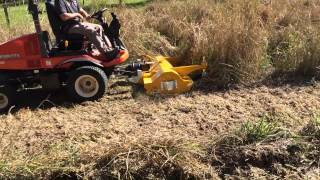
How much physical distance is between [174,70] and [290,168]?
2221 mm

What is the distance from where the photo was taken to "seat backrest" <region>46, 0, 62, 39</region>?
6035mm

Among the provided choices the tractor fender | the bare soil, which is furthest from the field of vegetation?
the tractor fender

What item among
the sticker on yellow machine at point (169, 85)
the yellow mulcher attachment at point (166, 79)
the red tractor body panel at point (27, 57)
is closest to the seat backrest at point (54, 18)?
the red tractor body panel at point (27, 57)

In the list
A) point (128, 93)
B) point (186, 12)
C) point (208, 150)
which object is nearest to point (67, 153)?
point (208, 150)

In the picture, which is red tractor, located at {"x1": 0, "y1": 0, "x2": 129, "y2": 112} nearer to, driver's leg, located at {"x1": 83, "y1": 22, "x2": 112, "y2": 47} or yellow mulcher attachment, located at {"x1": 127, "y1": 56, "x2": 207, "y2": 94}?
driver's leg, located at {"x1": 83, "y1": 22, "x2": 112, "y2": 47}

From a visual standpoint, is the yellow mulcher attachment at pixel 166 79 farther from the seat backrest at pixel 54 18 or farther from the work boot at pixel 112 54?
the seat backrest at pixel 54 18

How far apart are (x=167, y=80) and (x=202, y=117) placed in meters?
0.80

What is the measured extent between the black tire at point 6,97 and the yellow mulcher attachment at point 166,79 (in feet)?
5.00

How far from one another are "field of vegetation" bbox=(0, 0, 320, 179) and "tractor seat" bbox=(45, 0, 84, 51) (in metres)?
0.69

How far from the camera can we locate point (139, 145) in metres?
4.50

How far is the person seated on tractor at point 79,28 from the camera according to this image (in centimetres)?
605

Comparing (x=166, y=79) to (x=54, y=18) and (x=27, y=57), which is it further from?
(x=27, y=57)

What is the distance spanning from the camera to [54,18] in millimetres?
6113

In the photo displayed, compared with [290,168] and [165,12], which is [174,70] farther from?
[165,12]
